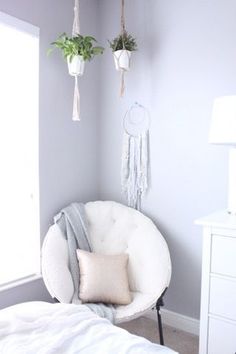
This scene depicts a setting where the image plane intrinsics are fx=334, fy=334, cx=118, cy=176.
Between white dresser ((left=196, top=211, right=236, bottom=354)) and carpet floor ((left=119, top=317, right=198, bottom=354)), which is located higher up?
white dresser ((left=196, top=211, right=236, bottom=354))

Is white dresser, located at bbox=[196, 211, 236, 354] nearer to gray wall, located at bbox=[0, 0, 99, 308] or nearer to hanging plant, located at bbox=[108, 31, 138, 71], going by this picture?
gray wall, located at bbox=[0, 0, 99, 308]

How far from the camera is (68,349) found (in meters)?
1.05

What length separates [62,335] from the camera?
111 centimetres

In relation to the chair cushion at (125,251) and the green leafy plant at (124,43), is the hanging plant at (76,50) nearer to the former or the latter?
the green leafy plant at (124,43)

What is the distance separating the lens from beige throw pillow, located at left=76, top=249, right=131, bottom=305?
2.00 meters

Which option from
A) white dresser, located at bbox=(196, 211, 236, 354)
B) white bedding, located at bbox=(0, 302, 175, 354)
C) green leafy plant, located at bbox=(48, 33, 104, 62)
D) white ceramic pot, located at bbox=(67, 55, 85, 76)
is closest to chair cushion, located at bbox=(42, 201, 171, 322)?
white dresser, located at bbox=(196, 211, 236, 354)

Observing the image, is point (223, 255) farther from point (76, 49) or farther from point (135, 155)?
point (76, 49)

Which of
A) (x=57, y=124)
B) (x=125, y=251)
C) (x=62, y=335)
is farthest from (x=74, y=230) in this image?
(x=62, y=335)

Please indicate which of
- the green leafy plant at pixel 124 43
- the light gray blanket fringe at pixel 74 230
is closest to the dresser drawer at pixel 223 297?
the light gray blanket fringe at pixel 74 230

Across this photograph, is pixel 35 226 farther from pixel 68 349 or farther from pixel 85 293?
pixel 68 349

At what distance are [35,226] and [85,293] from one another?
0.59 meters

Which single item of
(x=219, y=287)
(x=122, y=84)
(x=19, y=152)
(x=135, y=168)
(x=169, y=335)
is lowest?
(x=169, y=335)

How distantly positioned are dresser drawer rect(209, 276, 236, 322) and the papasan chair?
36cm

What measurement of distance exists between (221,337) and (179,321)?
0.74 m
